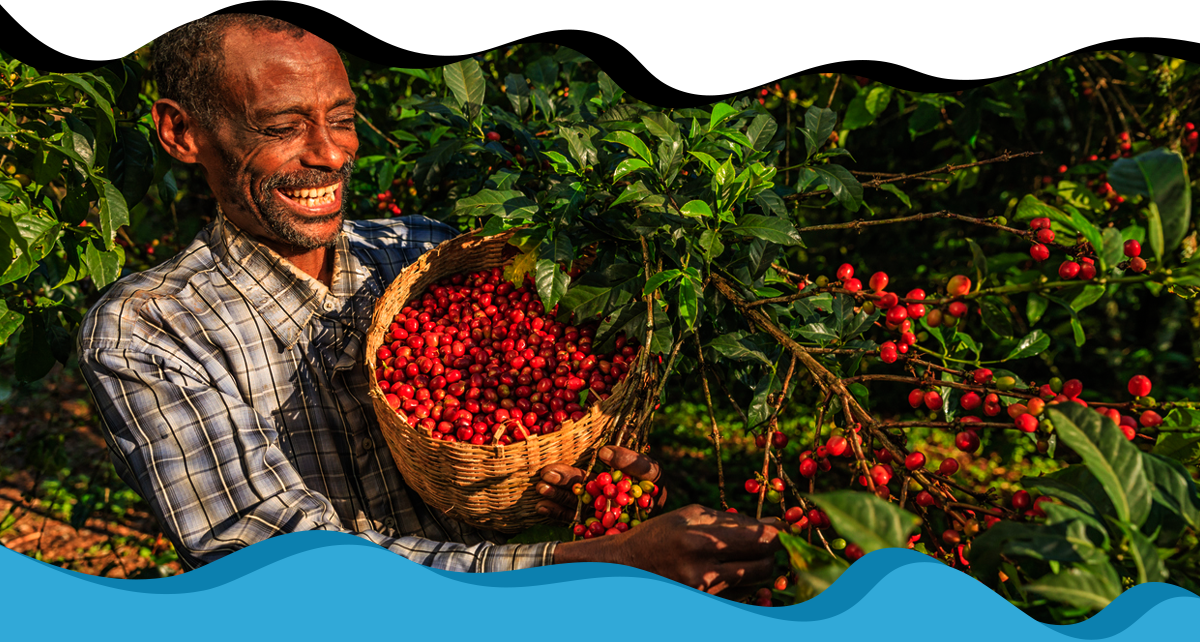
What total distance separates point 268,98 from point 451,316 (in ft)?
2.17

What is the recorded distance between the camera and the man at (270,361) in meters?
1.45

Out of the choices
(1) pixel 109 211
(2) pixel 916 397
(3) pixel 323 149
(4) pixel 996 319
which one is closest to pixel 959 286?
(4) pixel 996 319

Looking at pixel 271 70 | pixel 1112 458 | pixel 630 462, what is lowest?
pixel 630 462

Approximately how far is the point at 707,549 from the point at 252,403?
1.22 metres

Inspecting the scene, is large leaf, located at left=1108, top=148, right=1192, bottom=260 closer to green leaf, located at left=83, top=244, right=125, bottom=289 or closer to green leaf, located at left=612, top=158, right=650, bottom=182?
green leaf, located at left=612, top=158, right=650, bottom=182

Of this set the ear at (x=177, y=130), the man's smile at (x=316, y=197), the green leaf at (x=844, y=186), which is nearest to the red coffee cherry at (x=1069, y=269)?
the green leaf at (x=844, y=186)

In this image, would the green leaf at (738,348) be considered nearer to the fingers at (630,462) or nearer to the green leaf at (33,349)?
the fingers at (630,462)

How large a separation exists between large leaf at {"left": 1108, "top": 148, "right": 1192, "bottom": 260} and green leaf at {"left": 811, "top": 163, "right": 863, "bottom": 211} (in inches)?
32.5

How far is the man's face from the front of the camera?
1.64 metres

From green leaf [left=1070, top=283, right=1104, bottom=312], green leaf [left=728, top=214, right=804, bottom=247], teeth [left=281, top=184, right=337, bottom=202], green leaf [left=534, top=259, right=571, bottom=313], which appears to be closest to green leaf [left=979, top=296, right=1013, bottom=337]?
green leaf [left=1070, top=283, right=1104, bottom=312]

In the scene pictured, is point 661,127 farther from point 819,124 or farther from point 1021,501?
point 1021,501

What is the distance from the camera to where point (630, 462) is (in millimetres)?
1368

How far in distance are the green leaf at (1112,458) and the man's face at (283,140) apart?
161 centimetres

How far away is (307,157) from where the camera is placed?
5.69 feet
